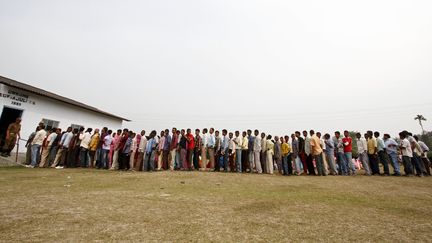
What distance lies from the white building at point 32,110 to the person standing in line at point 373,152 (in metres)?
18.8

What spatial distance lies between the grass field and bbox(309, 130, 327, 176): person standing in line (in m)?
4.44

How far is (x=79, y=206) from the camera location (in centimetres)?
399

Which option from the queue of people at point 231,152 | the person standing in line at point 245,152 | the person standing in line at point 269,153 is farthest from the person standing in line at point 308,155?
the person standing in line at point 245,152

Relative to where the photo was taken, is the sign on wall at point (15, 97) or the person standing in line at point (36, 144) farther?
the sign on wall at point (15, 97)

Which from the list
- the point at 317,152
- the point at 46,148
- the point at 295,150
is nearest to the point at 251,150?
the point at 295,150

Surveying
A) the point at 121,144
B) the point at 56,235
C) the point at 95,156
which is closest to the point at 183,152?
the point at 121,144

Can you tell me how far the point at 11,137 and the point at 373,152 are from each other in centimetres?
1834

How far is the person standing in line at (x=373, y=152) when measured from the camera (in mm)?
10289

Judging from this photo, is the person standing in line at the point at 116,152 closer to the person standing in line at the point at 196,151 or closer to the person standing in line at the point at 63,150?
the person standing in line at the point at 63,150

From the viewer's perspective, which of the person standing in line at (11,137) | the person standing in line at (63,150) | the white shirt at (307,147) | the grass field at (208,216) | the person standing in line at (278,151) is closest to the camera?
the grass field at (208,216)

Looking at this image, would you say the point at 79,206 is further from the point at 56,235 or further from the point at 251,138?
the point at 251,138

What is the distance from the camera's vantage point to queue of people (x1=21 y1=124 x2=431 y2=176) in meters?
10.1

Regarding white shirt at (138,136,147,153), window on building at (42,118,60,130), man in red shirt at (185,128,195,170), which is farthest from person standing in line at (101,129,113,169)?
window on building at (42,118,60,130)

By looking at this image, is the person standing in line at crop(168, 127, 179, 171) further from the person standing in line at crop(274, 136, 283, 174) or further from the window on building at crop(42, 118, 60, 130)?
the window on building at crop(42, 118, 60, 130)
